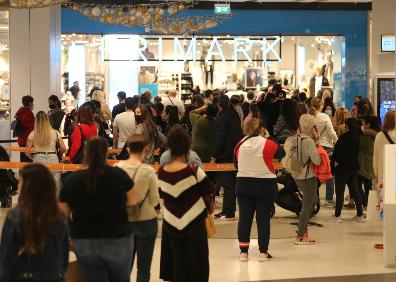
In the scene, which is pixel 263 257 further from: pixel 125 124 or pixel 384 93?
pixel 384 93

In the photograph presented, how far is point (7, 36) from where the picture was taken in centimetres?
1891

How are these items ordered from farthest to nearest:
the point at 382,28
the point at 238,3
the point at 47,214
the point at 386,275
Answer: the point at 238,3 → the point at 382,28 → the point at 386,275 → the point at 47,214

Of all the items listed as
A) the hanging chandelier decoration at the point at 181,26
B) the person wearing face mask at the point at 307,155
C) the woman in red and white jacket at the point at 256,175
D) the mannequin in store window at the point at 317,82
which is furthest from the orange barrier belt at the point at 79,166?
the mannequin in store window at the point at 317,82

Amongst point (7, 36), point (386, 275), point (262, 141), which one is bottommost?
point (386, 275)

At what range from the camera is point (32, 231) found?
17.1ft

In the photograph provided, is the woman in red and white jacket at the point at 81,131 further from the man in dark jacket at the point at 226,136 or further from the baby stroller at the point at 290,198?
the baby stroller at the point at 290,198

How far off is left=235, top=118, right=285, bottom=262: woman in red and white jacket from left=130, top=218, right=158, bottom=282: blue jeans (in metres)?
2.12

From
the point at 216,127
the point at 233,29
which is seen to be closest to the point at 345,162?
the point at 216,127

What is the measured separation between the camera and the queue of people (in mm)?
5277

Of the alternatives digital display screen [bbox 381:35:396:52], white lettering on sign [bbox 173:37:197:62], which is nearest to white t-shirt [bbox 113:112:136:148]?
digital display screen [bbox 381:35:396:52]

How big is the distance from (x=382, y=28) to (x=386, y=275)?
40.7 feet

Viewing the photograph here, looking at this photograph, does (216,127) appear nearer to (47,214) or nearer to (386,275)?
(386,275)

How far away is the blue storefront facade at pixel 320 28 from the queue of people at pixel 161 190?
11.6 meters

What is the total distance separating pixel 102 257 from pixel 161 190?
1354 millimetres
